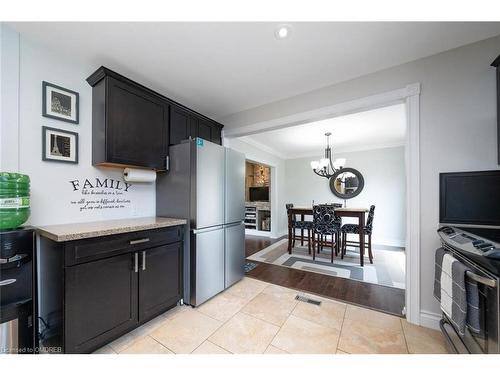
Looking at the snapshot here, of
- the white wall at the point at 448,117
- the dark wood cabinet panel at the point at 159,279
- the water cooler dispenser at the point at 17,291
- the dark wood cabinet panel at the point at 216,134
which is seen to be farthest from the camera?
the dark wood cabinet panel at the point at 216,134

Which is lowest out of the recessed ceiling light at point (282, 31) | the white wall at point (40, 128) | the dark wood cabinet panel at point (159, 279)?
the dark wood cabinet panel at point (159, 279)

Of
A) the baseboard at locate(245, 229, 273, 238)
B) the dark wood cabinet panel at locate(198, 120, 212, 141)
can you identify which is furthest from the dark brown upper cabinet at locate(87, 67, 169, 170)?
the baseboard at locate(245, 229, 273, 238)

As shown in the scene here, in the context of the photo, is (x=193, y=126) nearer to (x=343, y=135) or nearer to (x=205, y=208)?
(x=205, y=208)

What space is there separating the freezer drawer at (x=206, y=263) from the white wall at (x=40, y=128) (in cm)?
105

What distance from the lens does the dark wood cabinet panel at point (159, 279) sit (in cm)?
168

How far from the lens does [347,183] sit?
16.7 feet

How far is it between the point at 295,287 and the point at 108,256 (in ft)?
6.85

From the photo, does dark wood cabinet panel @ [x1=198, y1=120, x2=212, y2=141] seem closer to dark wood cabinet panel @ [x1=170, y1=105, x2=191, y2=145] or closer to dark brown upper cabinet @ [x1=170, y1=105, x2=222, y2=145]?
dark brown upper cabinet @ [x1=170, y1=105, x2=222, y2=145]

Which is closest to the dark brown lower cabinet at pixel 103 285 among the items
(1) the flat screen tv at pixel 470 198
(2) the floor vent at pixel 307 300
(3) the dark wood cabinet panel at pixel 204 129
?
(2) the floor vent at pixel 307 300

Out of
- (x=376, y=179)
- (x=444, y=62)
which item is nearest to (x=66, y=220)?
(x=444, y=62)

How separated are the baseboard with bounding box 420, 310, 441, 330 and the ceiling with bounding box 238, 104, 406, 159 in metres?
2.49

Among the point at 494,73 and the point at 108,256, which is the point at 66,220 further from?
the point at 494,73

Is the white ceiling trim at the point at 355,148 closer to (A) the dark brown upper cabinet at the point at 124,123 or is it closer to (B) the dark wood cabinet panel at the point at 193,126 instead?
(B) the dark wood cabinet panel at the point at 193,126

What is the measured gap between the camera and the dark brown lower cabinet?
1281 mm
